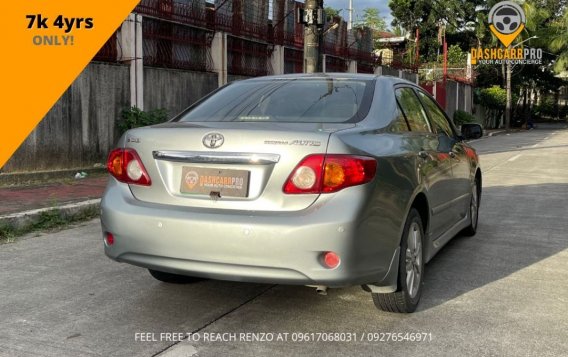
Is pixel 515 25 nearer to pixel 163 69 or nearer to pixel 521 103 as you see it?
pixel 521 103

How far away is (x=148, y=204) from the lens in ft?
11.8

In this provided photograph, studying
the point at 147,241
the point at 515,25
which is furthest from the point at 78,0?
the point at 515,25

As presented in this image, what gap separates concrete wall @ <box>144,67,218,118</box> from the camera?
39.4 ft

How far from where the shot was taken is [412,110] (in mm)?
4621

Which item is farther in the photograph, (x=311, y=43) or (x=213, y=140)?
(x=311, y=43)

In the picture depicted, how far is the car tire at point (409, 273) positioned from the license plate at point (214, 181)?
42.7 inches

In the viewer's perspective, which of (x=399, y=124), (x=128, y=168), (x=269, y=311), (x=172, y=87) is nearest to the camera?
(x=128, y=168)

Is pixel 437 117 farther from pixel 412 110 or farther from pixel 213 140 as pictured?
pixel 213 140

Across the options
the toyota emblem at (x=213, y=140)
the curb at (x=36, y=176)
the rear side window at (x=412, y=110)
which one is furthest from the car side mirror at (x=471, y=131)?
the curb at (x=36, y=176)

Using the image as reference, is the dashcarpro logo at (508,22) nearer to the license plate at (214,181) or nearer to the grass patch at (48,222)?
the grass patch at (48,222)

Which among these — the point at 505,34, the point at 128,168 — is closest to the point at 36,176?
the point at 128,168

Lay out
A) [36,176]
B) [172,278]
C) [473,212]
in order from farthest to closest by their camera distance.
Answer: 1. [36,176]
2. [473,212]
3. [172,278]

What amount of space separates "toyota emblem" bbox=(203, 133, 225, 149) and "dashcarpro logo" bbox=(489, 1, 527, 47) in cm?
4207

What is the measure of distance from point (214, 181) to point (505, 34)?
144ft
